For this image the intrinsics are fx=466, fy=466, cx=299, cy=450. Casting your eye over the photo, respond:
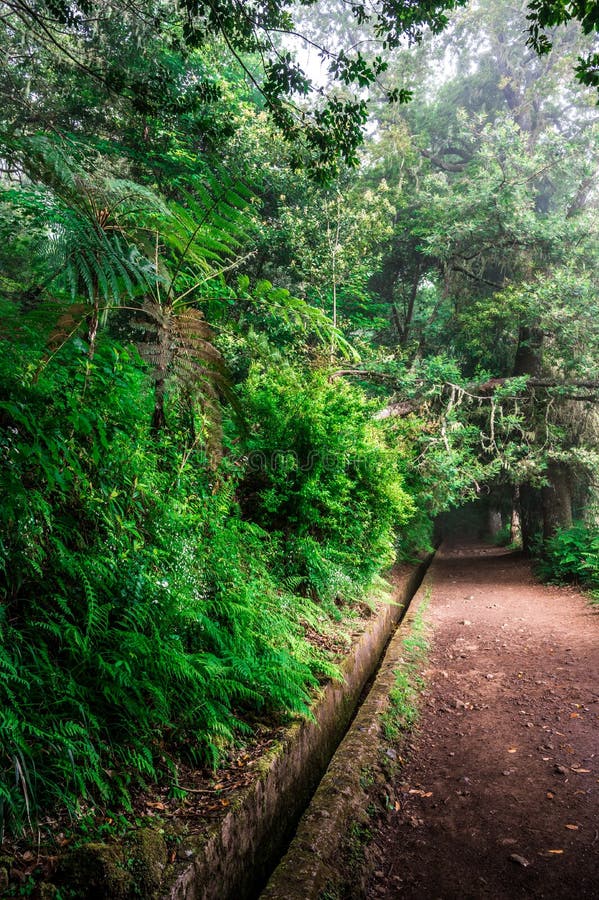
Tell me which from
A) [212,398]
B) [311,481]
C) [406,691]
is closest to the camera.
→ [212,398]

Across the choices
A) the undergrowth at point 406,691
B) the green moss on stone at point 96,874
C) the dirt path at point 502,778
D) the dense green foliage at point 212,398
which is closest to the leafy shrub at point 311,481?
the dense green foliage at point 212,398

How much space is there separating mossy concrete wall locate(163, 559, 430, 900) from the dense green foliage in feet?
0.86

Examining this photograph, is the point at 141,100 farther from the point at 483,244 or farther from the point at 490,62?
the point at 490,62

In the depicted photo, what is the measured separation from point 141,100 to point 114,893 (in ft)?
16.5

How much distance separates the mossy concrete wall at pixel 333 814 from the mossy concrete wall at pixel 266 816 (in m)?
0.15

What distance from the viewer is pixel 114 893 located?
1.65 m

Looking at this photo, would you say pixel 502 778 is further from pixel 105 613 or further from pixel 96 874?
pixel 105 613

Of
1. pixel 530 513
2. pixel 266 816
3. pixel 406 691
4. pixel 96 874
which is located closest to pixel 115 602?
pixel 96 874

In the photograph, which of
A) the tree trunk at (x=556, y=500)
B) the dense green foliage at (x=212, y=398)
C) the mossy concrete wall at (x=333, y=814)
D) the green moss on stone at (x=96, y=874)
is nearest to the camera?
the green moss on stone at (x=96, y=874)

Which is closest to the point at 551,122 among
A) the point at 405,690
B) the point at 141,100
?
the point at 141,100

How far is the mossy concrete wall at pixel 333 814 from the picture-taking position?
7.24 feet

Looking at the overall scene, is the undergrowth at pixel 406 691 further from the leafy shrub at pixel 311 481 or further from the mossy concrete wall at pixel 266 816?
the leafy shrub at pixel 311 481

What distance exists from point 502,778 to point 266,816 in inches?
71.7

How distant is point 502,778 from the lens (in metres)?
3.31
